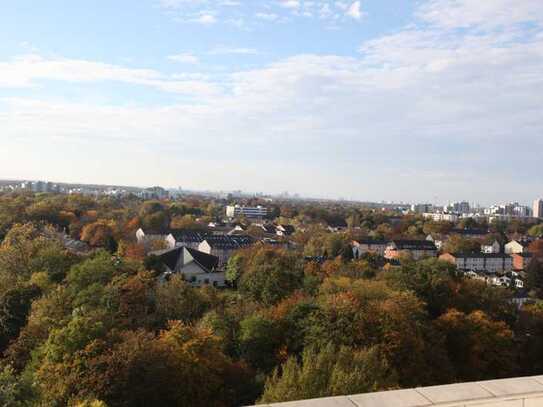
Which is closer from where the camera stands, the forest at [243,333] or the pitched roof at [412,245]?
the forest at [243,333]

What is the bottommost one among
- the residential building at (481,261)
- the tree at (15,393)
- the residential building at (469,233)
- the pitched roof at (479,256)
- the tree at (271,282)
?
the residential building at (481,261)

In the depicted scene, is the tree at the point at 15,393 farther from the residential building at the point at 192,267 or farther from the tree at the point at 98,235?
the tree at the point at 98,235

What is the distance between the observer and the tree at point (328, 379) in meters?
8.91

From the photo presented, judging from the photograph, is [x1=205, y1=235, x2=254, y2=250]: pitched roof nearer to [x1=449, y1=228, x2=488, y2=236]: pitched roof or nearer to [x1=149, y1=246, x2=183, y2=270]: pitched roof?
[x1=149, y1=246, x2=183, y2=270]: pitched roof

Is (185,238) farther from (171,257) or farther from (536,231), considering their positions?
(536,231)

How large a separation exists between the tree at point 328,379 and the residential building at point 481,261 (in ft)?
109

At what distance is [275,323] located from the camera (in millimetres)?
15312

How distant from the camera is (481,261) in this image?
44625 millimetres

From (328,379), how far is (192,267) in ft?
69.7

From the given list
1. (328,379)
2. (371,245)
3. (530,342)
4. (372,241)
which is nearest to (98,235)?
(371,245)

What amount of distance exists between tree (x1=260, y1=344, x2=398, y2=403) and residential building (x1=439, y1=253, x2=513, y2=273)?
33.3 metres

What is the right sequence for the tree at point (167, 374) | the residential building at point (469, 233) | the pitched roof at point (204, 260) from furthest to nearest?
the residential building at point (469, 233)
the pitched roof at point (204, 260)
the tree at point (167, 374)

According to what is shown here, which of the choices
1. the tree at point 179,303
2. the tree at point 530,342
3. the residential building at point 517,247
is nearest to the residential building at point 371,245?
the residential building at point 517,247

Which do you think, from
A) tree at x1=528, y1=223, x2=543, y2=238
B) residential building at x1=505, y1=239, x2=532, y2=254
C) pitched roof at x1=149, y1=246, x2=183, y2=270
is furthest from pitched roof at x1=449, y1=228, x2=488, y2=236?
pitched roof at x1=149, y1=246, x2=183, y2=270
